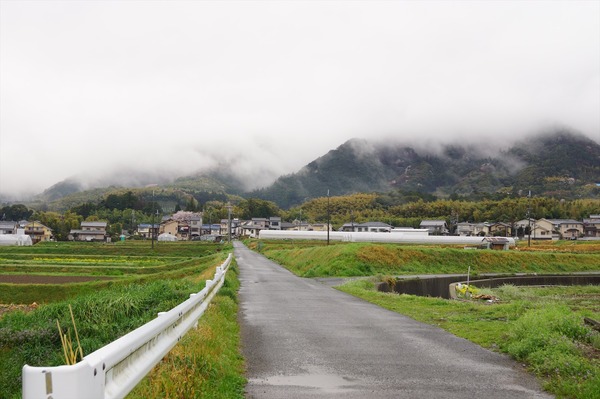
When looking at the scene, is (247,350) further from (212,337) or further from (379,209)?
(379,209)

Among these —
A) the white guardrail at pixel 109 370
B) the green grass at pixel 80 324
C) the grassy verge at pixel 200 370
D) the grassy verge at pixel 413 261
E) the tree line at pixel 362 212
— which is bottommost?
the grassy verge at pixel 413 261

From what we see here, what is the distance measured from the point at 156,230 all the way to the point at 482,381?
148622mm

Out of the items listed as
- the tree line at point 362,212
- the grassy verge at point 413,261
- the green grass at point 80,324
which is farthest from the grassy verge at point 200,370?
the tree line at point 362,212

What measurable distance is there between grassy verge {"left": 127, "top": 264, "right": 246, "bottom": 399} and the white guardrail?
23 centimetres

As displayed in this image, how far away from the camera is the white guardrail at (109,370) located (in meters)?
2.50

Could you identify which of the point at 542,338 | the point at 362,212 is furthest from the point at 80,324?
the point at 362,212

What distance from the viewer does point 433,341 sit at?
10.0m

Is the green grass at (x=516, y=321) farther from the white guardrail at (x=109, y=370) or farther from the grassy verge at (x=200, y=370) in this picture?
the white guardrail at (x=109, y=370)

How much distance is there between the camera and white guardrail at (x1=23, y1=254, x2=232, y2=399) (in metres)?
2.50

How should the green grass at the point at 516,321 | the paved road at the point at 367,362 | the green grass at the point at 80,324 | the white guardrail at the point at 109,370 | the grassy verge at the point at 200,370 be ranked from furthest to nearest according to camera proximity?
the green grass at the point at 80,324, the green grass at the point at 516,321, the paved road at the point at 367,362, the grassy verge at the point at 200,370, the white guardrail at the point at 109,370

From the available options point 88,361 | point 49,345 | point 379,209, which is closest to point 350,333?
point 49,345

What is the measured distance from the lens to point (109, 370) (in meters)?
3.62

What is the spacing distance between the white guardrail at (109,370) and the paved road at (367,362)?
4.45 feet

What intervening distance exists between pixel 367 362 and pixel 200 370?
9.18 feet
